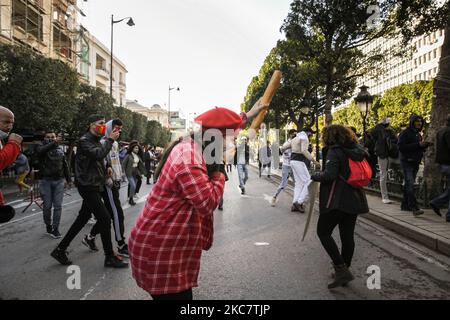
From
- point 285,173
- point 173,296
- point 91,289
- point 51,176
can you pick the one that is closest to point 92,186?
point 91,289

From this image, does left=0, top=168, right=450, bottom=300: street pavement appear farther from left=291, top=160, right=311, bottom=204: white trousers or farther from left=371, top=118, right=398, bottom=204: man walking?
left=371, top=118, right=398, bottom=204: man walking

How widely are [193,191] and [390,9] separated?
17.7 m

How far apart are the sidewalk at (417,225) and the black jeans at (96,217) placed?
14.1ft

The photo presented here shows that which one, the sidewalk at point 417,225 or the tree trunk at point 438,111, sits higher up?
the tree trunk at point 438,111

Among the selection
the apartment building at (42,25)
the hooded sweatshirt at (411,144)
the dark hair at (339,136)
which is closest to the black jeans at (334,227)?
the dark hair at (339,136)

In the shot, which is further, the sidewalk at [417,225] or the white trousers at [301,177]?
the white trousers at [301,177]

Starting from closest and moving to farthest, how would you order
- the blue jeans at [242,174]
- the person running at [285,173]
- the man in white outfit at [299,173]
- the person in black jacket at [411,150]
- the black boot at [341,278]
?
1. the black boot at [341,278]
2. the person in black jacket at [411,150]
3. the man in white outfit at [299,173]
4. the person running at [285,173]
5. the blue jeans at [242,174]

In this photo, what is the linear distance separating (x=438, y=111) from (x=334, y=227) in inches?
253

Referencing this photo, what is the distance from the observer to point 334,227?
385 centimetres

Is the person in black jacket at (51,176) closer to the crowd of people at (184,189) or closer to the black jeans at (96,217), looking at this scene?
the crowd of people at (184,189)

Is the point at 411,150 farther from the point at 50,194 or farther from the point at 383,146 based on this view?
the point at 50,194

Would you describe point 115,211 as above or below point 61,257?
above

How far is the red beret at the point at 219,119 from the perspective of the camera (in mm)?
2012

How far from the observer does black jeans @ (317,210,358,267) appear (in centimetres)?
378
